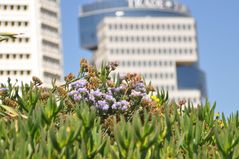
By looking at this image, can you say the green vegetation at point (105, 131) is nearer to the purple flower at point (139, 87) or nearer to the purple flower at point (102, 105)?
the purple flower at point (102, 105)

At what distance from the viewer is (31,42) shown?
138m

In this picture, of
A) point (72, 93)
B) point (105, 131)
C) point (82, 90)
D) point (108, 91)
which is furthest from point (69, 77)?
point (105, 131)

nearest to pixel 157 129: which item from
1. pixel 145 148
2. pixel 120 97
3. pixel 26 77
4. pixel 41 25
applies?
pixel 145 148

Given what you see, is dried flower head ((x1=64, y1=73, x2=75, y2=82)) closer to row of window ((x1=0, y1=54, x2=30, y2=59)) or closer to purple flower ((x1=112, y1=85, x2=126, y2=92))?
purple flower ((x1=112, y1=85, x2=126, y2=92))

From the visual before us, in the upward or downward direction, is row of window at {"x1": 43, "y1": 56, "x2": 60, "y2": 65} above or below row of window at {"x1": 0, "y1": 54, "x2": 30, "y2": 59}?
below

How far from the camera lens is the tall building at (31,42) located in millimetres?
133625

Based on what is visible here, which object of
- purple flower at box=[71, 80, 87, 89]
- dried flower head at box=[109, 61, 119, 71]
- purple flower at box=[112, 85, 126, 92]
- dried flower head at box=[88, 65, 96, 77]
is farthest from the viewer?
dried flower head at box=[109, 61, 119, 71]

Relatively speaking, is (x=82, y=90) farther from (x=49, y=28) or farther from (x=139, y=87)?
(x=49, y=28)

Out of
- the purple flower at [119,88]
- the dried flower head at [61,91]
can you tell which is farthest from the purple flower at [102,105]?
the dried flower head at [61,91]

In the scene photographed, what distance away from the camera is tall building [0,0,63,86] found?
13362 centimetres

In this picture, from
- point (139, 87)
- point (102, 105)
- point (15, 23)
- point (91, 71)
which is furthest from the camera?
point (15, 23)

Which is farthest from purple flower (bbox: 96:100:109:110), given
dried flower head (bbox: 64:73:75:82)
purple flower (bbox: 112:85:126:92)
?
dried flower head (bbox: 64:73:75:82)

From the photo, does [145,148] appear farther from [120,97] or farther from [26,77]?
[26,77]

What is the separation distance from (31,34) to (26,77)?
32.6ft
